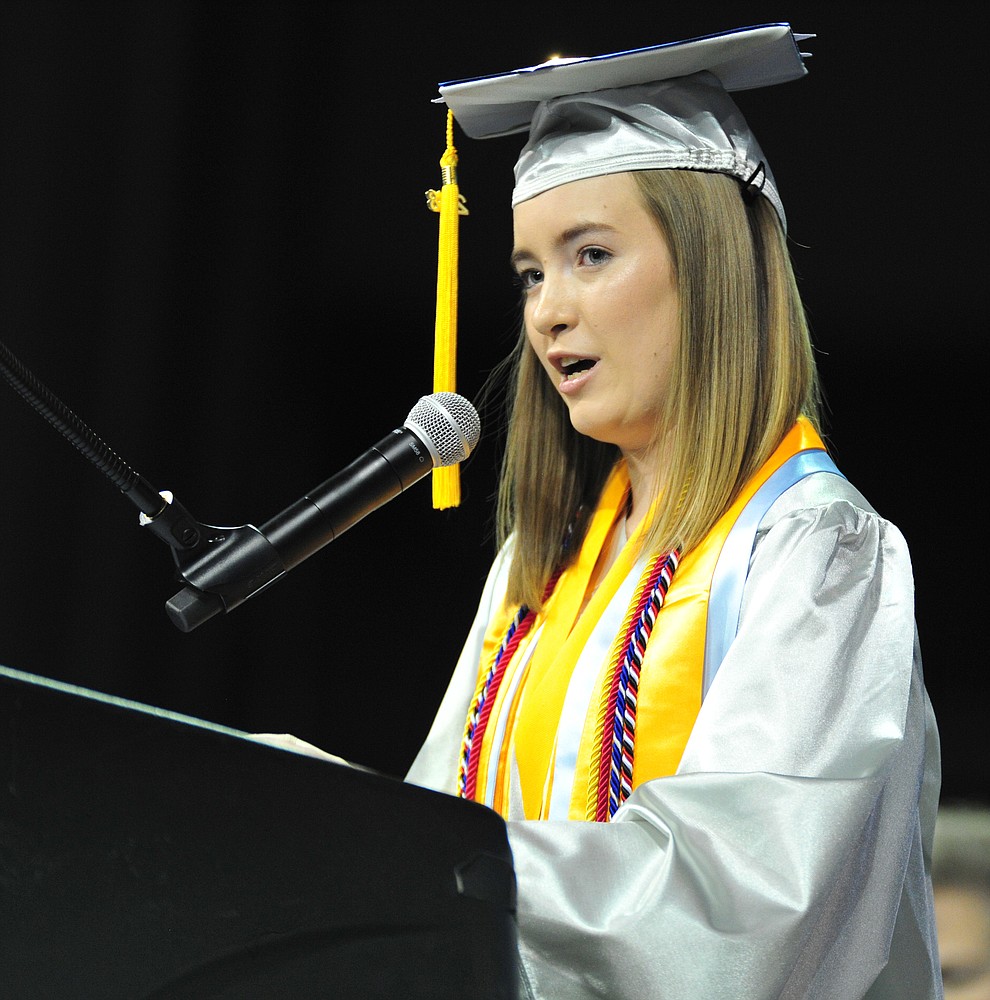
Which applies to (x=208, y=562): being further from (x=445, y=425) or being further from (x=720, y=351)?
(x=720, y=351)

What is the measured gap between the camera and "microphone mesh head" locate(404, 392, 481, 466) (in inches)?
49.2

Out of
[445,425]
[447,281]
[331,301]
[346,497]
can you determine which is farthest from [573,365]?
[331,301]

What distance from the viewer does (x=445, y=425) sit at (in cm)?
127

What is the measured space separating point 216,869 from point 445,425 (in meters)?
0.69

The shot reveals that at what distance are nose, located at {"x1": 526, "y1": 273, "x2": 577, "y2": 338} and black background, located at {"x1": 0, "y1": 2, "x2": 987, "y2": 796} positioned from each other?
845mm

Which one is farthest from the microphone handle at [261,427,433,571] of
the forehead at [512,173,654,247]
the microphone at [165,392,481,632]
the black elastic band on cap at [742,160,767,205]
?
the black elastic band on cap at [742,160,767,205]

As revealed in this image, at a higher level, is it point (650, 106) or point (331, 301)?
point (650, 106)

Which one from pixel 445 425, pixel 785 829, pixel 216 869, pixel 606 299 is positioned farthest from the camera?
pixel 606 299

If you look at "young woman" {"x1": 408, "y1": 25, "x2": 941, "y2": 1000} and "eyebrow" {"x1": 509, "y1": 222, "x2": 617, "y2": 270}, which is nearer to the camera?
"young woman" {"x1": 408, "y1": 25, "x2": 941, "y2": 1000}

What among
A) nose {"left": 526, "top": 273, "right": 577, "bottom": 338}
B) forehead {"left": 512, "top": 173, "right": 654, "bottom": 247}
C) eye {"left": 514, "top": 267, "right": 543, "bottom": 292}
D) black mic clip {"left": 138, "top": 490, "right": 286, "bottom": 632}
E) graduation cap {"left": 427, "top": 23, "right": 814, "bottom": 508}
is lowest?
black mic clip {"left": 138, "top": 490, "right": 286, "bottom": 632}

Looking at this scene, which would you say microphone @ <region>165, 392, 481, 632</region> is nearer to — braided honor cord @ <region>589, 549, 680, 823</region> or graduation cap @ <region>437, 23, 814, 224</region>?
braided honor cord @ <region>589, 549, 680, 823</region>

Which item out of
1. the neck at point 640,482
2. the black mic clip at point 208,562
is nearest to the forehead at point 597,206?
the neck at point 640,482

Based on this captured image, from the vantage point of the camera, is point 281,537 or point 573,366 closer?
point 281,537

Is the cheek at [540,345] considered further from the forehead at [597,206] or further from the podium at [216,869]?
the podium at [216,869]
